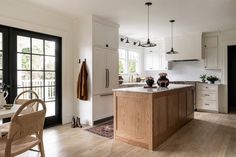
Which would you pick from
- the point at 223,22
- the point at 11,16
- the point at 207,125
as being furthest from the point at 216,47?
the point at 11,16

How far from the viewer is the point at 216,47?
6.05m

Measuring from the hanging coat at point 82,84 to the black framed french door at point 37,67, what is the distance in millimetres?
479

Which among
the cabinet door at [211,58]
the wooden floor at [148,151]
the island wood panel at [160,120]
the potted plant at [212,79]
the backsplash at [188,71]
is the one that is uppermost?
the cabinet door at [211,58]

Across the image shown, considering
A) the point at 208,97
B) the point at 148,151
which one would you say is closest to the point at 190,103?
the point at 208,97

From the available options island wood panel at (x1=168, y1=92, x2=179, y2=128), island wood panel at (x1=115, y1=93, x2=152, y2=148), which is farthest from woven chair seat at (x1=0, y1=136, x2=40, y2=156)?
island wood panel at (x1=168, y1=92, x2=179, y2=128)

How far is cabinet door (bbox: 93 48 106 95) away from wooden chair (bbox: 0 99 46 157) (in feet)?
7.88

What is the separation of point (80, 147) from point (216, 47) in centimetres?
523

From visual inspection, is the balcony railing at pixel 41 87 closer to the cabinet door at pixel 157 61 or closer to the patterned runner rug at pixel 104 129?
the patterned runner rug at pixel 104 129

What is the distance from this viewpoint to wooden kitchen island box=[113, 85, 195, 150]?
118 inches

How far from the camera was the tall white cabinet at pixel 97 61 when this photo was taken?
4.35 m

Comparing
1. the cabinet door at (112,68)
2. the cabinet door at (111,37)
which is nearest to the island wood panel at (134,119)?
the cabinet door at (112,68)

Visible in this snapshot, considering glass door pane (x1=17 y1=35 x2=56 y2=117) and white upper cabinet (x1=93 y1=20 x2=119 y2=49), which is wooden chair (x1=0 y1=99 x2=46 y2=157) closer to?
glass door pane (x1=17 y1=35 x2=56 y2=117)

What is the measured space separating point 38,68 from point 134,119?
2330 mm

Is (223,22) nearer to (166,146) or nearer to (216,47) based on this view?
(216,47)
